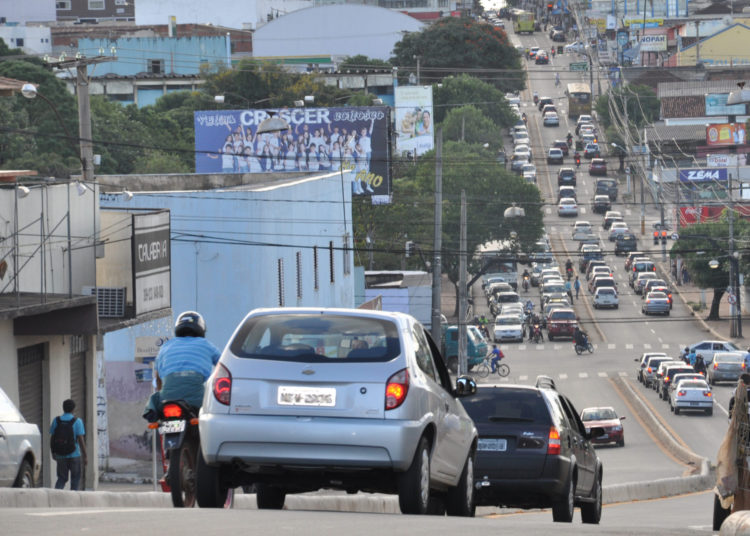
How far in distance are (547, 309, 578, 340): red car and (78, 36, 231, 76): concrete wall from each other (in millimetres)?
58712

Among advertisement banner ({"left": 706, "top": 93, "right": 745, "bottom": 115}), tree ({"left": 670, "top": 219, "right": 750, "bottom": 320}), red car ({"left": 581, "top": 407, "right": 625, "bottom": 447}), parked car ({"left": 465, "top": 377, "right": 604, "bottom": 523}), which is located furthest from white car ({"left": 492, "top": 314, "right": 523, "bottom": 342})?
advertisement banner ({"left": 706, "top": 93, "right": 745, "bottom": 115})

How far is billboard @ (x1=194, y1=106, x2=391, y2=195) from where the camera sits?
65.2 metres

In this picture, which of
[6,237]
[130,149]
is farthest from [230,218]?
[130,149]

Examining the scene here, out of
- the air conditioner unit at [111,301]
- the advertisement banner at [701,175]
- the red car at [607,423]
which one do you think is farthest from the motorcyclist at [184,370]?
the advertisement banner at [701,175]

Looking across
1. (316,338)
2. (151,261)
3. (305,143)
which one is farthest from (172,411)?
(305,143)

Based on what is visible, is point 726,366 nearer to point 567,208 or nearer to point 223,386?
point 223,386

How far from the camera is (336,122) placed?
6588 centimetres

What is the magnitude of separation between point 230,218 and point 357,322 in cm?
2557

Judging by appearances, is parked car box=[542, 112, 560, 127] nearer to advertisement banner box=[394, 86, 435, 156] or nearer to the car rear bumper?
advertisement banner box=[394, 86, 435, 156]

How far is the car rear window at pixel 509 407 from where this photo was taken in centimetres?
1482

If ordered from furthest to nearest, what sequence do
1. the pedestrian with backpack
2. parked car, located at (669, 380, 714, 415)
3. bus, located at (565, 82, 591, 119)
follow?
bus, located at (565, 82, 591, 119) → parked car, located at (669, 380, 714, 415) → the pedestrian with backpack

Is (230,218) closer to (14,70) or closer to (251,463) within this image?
(251,463)

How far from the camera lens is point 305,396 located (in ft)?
32.1

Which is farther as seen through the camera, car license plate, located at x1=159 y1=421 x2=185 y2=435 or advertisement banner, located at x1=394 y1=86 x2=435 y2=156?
advertisement banner, located at x1=394 y1=86 x2=435 y2=156
